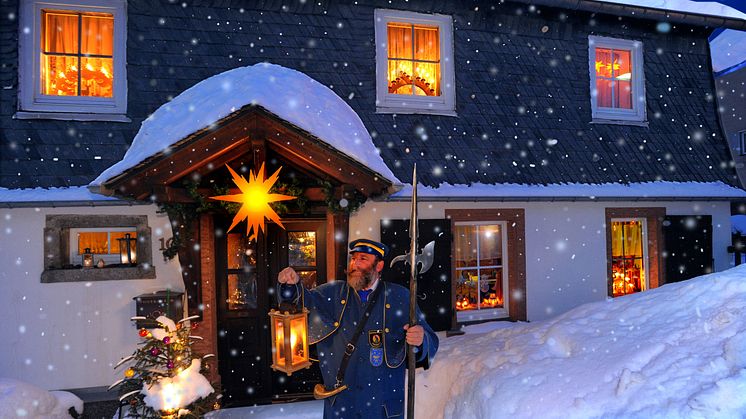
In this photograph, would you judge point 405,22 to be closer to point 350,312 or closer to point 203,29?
point 203,29

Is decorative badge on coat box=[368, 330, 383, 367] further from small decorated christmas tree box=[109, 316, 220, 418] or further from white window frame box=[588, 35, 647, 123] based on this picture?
white window frame box=[588, 35, 647, 123]

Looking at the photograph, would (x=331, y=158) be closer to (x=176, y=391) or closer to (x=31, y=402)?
(x=176, y=391)

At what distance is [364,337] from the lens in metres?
3.61

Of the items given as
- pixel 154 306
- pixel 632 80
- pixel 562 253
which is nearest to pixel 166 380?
pixel 154 306

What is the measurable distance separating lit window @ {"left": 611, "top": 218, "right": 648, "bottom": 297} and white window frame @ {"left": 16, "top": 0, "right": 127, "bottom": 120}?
7.14m

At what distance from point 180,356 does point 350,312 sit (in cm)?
181

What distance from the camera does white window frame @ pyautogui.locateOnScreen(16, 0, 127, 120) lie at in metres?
5.49

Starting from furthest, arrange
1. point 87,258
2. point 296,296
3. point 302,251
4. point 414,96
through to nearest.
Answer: point 414,96 → point 302,251 → point 87,258 → point 296,296

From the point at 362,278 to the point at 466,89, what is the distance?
13.1 feet

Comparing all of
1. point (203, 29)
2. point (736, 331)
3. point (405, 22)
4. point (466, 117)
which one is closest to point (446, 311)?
point (466, 117)

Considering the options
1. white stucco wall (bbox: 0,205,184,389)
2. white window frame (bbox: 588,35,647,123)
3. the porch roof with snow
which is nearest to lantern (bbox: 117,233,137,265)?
white stucco wall (bbox: 0,205,184,389)

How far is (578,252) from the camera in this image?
22.4ft

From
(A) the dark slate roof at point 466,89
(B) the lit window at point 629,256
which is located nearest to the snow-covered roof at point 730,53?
(A) the dark slate roof at point 466,89

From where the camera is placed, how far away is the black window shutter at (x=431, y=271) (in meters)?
6.02
